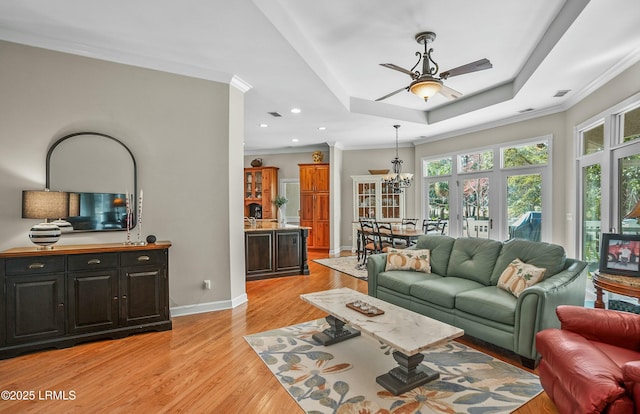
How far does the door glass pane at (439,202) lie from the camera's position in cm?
760

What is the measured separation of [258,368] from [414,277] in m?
2.11

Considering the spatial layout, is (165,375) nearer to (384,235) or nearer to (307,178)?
(384,235)

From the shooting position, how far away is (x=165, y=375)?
2.58 metres

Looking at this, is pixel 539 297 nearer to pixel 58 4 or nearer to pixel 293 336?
pixel 293 336

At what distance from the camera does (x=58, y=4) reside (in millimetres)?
2723

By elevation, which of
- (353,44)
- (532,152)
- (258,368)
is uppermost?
(353,44)

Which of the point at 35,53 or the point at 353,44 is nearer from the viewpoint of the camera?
the point at 35,53

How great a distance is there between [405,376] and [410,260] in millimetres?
1953

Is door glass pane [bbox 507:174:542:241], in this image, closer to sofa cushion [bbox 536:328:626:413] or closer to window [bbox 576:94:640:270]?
window [bbox 576:94:640:270]

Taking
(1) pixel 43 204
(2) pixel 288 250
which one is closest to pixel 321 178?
(2) pixel 288 250

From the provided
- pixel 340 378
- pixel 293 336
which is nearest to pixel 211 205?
pixel 293 336

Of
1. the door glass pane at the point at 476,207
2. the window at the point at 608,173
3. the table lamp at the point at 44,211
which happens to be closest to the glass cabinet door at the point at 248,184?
the door glass pane at the point at 476,207

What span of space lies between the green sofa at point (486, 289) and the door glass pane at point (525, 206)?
2788mm

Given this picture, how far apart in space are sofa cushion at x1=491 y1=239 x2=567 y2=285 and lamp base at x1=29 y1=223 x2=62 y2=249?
445cm
